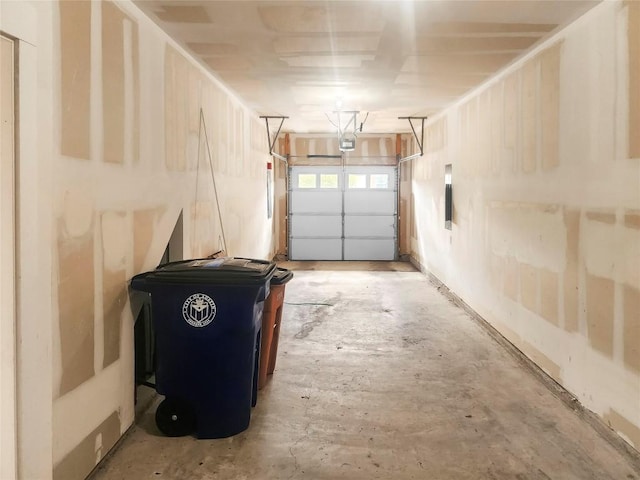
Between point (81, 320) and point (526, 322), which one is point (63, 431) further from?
point (526, 322)

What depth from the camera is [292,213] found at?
9.77 metres

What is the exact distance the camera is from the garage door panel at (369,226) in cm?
973

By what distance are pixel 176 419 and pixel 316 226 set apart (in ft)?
23.8

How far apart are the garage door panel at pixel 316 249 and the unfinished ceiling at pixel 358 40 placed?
4588 mm

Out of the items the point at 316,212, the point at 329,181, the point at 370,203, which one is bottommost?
the point at 316,212

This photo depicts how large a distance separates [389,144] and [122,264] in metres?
7.69

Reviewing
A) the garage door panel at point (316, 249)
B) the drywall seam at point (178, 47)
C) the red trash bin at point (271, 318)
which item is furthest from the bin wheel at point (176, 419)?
the garage door panel at point (316, 249)

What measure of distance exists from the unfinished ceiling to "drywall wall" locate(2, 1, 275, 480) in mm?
398

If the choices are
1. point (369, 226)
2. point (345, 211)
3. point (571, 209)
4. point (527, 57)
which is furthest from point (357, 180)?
point (571, 209)

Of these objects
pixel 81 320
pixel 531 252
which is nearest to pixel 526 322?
pixel 531 252

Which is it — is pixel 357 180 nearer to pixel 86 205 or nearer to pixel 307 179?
pixel 307 179

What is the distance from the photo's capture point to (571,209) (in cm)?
313

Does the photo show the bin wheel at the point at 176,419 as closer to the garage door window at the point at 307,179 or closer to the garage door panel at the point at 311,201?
the garage door panel at the point at 311,201

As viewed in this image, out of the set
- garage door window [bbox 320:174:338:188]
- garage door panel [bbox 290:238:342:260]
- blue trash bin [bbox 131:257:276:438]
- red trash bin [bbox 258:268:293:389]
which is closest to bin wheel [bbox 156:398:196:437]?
blue trash bin [bbox 131:257:276:438]
